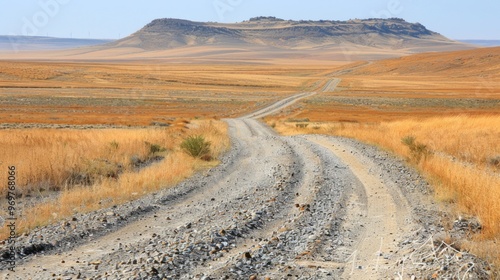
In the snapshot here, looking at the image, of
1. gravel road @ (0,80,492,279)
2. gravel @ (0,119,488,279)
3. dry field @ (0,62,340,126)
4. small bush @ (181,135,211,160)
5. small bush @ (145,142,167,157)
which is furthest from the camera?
dry field @ (0,62,340,126)

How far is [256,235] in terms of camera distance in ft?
28.6

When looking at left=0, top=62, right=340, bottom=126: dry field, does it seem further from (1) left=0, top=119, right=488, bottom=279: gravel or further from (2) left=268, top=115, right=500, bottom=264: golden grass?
(1) left=0, top=119, right=488, bottom=279: gravel

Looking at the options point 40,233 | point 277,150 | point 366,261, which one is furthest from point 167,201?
point 277,150

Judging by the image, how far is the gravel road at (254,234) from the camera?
7.00m

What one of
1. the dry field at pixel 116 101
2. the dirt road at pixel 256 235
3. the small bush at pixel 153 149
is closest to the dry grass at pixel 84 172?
the small bush at pixel 153 149

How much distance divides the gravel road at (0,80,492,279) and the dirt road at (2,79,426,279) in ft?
0.05

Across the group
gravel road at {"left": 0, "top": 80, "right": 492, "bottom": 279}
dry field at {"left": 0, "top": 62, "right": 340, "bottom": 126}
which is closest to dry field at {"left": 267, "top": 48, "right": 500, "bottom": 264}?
gravel road at {"left": 0, "top": 80, "right": 492, "bottom": 279}

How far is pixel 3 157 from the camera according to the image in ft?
57.0

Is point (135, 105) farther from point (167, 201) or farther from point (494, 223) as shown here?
point (494, 223)

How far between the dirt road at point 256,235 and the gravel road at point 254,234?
0.02m

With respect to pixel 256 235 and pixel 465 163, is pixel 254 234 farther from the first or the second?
pixel 465 163

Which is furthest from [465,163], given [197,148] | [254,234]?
[254,234]

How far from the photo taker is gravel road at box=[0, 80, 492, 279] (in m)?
7.00

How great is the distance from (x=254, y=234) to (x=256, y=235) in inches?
2.5
